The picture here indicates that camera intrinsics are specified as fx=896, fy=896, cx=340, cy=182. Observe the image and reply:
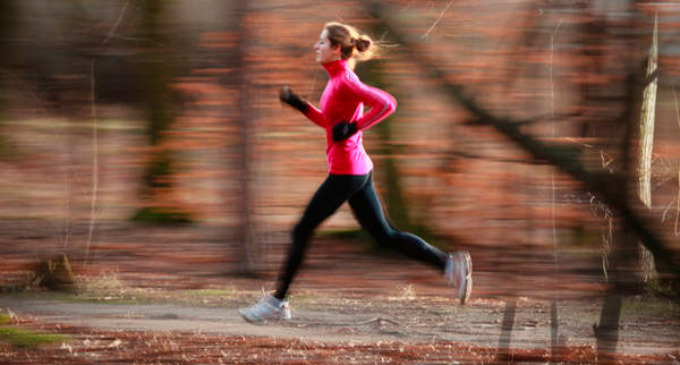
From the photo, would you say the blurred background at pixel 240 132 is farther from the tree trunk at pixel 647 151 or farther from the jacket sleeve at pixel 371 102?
the jacket sleeve at pixel 371 102

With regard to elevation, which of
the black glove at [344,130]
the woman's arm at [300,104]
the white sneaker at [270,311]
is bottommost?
the white sneaker at [270,311]

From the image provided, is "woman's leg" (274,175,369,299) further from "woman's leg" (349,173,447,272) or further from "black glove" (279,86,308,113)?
"black glove" (279,86,308,113)

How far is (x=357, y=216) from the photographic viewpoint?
16.8 ft

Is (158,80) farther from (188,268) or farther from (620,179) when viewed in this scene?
(620,179)

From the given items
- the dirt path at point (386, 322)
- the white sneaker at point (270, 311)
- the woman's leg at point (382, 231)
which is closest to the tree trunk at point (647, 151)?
the dirt path at point (386, 322)

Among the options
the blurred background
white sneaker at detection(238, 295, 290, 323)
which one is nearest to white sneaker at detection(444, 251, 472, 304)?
white sneaker at detection(238, 295, 290, 323)

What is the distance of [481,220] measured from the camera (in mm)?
8719

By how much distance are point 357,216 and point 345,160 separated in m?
0.42

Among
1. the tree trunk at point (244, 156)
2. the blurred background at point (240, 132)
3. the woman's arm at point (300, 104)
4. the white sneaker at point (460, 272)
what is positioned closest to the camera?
the woman's arm at point (300, 104)

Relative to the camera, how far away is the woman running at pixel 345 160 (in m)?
4.73

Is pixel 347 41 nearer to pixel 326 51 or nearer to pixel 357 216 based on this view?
pixel 326 51

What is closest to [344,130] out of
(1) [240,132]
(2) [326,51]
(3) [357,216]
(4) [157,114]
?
(2) [326,51]

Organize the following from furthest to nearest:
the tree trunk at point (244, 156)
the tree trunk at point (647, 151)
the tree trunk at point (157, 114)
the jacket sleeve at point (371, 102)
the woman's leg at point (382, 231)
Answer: the tree trunk at point (157, 114) < the tree trunk at point (244, 156) < the tree trunk at point (647, 151) < the woman's leg at point (382, 231) < the jacket sleeve at point (371, 102)

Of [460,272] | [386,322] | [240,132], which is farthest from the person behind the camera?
[240,132]
